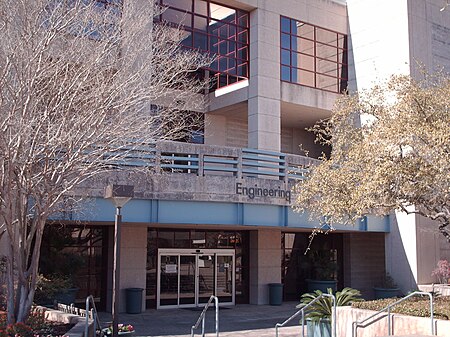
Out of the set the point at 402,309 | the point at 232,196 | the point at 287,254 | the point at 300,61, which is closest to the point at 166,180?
the point at 232,196

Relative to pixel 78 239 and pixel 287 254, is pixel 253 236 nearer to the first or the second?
pixel 287 254

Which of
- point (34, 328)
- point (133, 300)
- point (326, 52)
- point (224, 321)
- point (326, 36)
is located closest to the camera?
point (34, 328)

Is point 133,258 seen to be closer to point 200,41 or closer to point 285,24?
point 200,41

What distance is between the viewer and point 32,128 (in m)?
12.3

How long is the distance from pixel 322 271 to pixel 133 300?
951 cm

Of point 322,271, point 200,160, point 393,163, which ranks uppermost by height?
point 200,160

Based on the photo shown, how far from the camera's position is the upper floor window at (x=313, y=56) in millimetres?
28219

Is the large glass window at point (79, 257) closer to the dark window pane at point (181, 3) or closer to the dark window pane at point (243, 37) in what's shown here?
the dark window pane at point (181, 3)

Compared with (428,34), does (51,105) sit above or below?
below

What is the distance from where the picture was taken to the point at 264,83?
2625 centimetres

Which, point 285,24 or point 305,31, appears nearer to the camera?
point 285,24

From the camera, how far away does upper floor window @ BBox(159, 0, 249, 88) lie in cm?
2698

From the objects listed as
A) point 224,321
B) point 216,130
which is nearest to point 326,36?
point 216,130

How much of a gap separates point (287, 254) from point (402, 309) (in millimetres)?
13470
